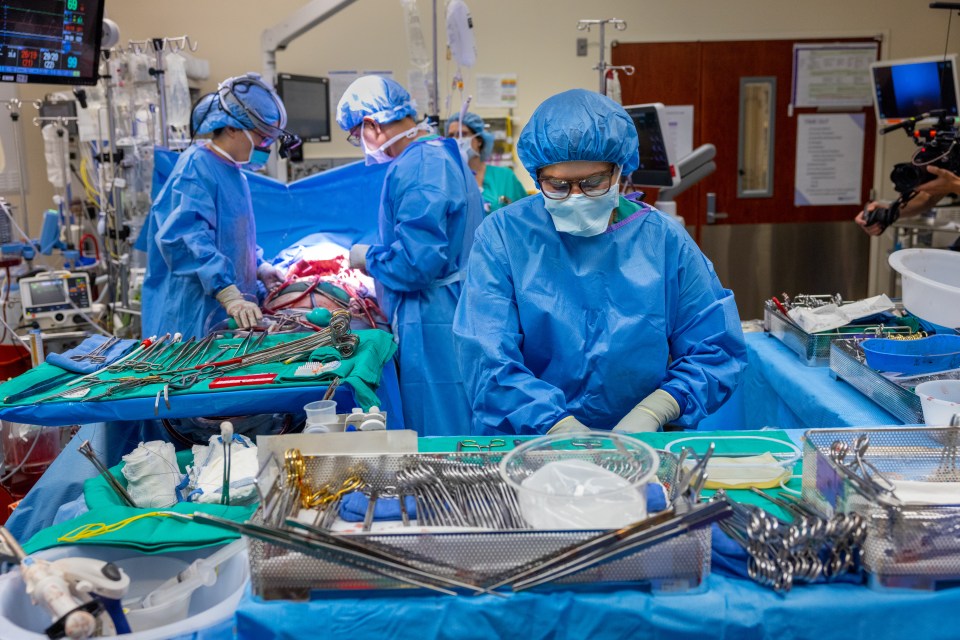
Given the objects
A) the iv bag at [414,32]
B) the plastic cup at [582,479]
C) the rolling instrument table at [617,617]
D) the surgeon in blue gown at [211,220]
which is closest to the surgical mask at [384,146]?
the surgeon in blue gown at [211,220]

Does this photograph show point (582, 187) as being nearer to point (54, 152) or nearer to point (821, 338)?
point (821, 338)

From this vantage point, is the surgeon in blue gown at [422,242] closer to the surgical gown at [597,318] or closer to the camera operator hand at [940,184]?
the surgical gown at [597,318]

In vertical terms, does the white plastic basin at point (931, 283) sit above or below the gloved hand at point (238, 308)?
above

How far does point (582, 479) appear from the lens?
→ 3.97 feet

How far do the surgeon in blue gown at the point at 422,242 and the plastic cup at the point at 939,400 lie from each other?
1734 mm

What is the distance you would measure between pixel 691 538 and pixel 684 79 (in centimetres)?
541

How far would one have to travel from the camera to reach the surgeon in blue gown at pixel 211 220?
3006 millimetres

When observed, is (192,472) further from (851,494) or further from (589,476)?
(851,494)

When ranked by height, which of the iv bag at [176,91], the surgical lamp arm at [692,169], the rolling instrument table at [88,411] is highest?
the iv bag at [176,91]

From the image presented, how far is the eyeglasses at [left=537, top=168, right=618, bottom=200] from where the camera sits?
1801 mm

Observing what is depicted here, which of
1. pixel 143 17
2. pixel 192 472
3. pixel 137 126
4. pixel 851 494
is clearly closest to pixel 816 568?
pixel 851 494

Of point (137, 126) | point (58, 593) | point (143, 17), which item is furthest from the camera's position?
point (143, 17)

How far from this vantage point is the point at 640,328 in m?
1.83

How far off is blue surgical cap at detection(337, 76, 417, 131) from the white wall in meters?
2.80
